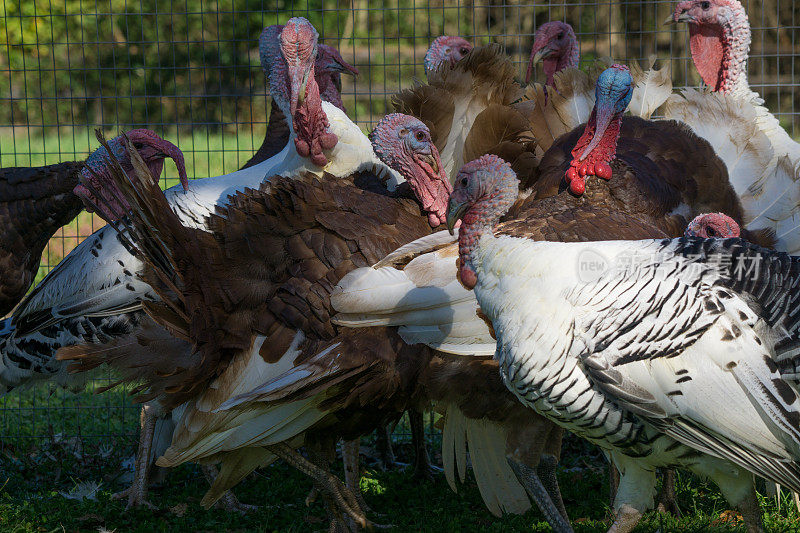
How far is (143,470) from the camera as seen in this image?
382 cm

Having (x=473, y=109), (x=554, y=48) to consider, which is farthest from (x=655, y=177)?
(x=554, y=48)

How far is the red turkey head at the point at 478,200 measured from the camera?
9.46 feet

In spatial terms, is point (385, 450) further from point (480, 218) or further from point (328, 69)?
point (328, 69)

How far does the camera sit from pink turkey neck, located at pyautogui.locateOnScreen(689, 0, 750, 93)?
4.82m

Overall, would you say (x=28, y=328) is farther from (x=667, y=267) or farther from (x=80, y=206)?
(x=667, y=267)

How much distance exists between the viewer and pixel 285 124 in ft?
15.9

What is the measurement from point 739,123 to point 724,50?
75 cm

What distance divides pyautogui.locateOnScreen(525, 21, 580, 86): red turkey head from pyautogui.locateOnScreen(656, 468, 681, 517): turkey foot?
8.12 ft

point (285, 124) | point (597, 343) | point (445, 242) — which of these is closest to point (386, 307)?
point (445, 242)

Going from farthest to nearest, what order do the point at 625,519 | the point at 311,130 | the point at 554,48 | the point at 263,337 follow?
1. the point at 554,48
2. the point at 311,130
3. the point at 263,337
4. the point at 625,519

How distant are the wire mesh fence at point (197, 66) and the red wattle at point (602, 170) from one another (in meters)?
1.14

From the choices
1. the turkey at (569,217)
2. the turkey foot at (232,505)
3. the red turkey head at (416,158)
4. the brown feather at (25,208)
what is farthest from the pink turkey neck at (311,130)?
the turkey foot at (232,505)

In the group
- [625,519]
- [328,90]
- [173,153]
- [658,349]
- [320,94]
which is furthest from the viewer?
[328,90]

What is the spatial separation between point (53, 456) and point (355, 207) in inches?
91.7
